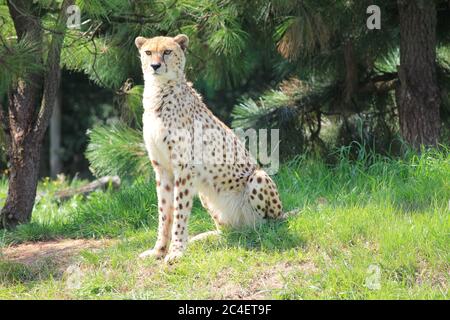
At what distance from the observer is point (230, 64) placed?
571 cm

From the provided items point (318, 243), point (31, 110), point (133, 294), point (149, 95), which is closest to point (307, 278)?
point (318, 243)

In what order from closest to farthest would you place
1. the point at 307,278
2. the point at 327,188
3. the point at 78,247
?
1. the point at 307,278
2. the point at 78,247
3. the point at 327,188

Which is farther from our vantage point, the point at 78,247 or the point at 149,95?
the point at 78,247

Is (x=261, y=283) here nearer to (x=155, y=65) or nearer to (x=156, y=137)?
(x=156, y=137)

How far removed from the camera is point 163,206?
416 centimetres

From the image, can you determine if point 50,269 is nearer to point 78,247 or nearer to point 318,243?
point 78,247

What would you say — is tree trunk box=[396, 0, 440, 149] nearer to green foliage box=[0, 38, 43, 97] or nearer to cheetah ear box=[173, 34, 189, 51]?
cheetah ear box=[173, 34, 189, 51]

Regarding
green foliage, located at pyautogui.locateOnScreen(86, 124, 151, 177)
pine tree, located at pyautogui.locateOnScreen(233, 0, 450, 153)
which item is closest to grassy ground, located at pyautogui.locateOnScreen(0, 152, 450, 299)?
green foliage, located at pyautogui.locateOnScreen(86, 124, 151, 177)

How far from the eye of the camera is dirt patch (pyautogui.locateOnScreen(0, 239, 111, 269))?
4348 millimetres

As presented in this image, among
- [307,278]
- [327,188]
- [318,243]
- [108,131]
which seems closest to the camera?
[307,278]

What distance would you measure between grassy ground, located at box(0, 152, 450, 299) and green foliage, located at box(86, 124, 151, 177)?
68 cm

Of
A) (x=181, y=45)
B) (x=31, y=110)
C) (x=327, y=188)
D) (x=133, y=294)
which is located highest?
(x=181, y=45)

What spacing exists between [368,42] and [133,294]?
9.60ft

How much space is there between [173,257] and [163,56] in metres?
1.02
